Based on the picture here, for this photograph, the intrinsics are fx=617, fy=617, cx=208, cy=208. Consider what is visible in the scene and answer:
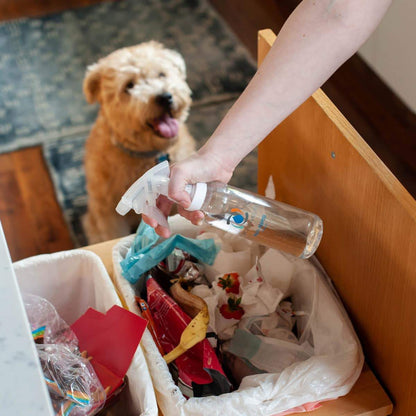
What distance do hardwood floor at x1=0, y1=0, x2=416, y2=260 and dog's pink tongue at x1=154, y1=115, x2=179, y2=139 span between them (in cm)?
46

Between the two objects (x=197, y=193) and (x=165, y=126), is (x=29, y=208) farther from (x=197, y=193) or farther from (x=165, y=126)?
(x=197, y=193)

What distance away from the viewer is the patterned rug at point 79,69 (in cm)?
232

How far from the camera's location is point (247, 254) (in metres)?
1.08

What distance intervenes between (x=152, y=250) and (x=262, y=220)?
21 cm

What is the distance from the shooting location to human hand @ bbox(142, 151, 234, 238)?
80 centimetres

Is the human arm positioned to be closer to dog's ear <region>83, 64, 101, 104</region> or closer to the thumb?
the thumb

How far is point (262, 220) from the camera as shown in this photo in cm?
93

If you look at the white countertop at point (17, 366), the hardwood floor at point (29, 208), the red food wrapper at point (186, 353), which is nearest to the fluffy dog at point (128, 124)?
the hardwood floor at point (29, 208)

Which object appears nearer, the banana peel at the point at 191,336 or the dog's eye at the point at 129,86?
the banana peel at the point at 191,336

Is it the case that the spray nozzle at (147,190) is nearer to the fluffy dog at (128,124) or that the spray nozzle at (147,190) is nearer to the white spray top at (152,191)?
the white spray top at (152,191)

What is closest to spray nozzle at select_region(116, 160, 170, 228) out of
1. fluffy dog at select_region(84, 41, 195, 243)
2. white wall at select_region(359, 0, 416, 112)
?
fluffy dog at select_region(84, 41, 195, 243)

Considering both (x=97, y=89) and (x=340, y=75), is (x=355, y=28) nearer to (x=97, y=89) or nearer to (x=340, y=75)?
(x=97, y=89)

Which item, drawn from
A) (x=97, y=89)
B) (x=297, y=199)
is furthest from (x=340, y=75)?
(x=297, y=199)

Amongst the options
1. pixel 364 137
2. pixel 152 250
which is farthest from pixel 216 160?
pixel 364 137
